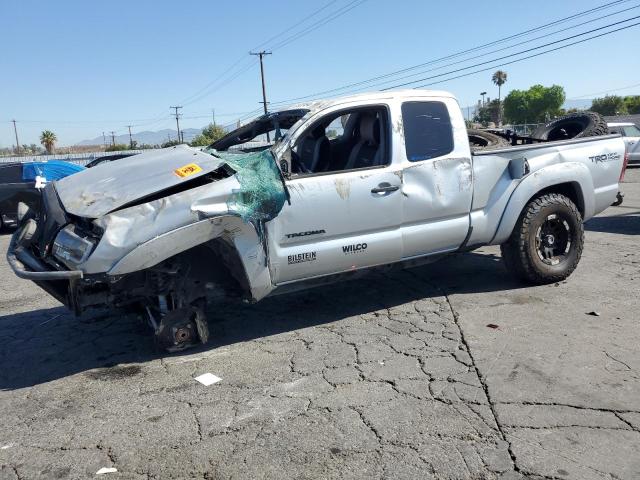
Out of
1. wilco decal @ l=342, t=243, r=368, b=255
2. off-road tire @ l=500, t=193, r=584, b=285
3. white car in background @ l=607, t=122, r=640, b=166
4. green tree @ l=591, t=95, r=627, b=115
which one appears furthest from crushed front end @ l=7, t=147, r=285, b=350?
green tree @ l=591, t=95, r=627, b=115

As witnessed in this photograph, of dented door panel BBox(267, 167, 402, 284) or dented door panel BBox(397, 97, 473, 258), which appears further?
dented door panel BBox(397, 97, 473, 258)

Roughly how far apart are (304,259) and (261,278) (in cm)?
40

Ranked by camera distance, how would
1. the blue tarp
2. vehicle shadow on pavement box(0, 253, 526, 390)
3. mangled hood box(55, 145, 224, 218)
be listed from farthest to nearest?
1. the blue tarp
2. vehicle shadow on pavement box(0, 253, 526, 390)
3. mangled hood box(55, 145, 224, 218)

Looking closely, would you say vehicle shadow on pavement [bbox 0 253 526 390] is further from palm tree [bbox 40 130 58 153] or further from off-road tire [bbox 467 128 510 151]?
palm tree [bbox 40 130 58 153]

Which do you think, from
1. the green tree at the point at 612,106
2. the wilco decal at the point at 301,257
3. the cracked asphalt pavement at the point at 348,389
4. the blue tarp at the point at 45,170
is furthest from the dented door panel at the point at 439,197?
→ the green tree at the point at 612,106

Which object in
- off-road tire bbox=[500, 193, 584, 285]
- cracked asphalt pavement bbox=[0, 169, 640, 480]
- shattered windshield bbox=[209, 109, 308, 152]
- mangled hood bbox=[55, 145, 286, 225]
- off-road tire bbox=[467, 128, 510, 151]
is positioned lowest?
cracked asphalt pavement bbox=[0, 169, 640, 480]

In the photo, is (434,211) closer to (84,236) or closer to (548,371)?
(548,371)

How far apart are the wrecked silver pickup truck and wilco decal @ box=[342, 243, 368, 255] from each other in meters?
0.01

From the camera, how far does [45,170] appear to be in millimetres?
12219

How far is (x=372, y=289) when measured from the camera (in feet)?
20.0

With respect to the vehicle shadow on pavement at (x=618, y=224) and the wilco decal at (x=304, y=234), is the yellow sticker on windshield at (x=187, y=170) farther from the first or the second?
the vehicle shadow on pavement at (x=618, y=224)

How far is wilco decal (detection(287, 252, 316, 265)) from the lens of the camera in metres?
4.47

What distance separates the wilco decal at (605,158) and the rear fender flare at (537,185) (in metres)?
0.18

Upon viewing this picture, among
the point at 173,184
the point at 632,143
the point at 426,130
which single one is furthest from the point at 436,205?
the point at 632,143
